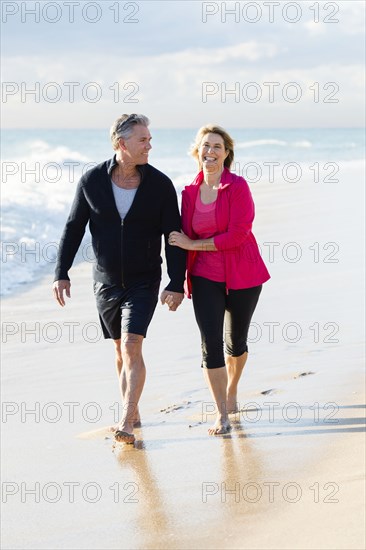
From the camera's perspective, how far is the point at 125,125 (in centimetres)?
529

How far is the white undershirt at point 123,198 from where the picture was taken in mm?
5336

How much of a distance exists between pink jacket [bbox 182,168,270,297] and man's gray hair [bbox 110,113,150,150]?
1.54ft

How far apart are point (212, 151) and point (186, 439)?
161 cm

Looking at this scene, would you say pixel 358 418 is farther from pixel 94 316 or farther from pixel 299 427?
pixel 94 316

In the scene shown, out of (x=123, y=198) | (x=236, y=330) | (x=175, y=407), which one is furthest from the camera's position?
(x=175, y=407)

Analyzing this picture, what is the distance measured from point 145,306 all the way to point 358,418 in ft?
4.50

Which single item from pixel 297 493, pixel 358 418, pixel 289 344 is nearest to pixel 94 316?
pixel 289 344

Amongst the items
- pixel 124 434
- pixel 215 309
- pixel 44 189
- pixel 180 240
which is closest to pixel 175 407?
pixel 124 434

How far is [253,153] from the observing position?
49.4 m

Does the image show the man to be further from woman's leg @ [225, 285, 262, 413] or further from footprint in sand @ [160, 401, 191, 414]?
footprint in sand @ [160, 401, 191, 414]

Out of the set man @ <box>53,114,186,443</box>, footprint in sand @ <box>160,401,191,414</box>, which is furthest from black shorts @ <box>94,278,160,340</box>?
footprint in sand @ <box>160,401,191,414</box>

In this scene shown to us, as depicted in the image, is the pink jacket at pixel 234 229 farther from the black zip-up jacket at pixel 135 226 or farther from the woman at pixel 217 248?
the black zip-up jacket at pixel 135 226

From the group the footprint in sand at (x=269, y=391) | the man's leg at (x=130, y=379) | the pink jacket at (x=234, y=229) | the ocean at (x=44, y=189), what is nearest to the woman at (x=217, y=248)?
the pink jacket at (x=234, y=229)

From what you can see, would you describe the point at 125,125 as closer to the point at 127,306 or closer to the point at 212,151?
the point at 212,151
